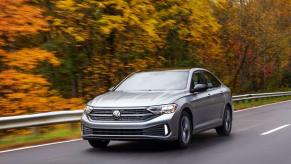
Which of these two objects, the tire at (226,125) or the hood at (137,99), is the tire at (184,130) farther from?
the tire at (226,125)

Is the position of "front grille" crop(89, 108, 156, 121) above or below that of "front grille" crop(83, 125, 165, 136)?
above

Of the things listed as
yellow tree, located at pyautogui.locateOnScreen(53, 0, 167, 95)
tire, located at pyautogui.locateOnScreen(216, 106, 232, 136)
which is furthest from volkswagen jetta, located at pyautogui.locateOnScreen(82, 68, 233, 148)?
yellow tree, located at pyautogui.locateOnScreen(53, 0, 167, 95)

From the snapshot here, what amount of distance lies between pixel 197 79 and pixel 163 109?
2.29 metres

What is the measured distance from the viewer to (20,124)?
12992mm

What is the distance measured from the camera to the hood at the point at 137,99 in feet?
33.0

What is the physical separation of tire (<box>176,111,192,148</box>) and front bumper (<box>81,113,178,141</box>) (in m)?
0.27

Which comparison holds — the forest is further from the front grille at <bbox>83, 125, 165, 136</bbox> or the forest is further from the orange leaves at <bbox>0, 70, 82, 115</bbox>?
the front grille at <bbox>83, 125, 165, 136</bbox>

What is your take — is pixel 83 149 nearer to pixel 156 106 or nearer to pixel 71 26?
pixel 156 106

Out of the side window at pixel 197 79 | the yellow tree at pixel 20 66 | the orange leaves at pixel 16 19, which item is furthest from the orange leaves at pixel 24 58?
the side window at pixel 197 79

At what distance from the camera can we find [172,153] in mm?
10102

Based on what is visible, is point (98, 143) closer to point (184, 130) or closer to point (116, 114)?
point (116, 114)

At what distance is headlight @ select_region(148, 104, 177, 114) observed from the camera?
995 centimetres

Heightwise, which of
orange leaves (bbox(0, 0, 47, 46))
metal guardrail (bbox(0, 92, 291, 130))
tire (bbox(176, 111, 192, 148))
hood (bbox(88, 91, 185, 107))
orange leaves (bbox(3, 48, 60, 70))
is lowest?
metal guardrail (bbox(0, 92, 291, 130))

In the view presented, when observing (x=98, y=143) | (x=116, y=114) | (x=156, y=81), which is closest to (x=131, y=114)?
(x=116, y=114)
